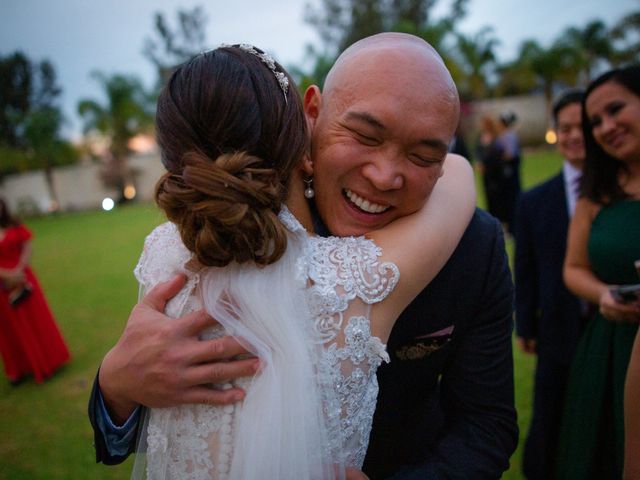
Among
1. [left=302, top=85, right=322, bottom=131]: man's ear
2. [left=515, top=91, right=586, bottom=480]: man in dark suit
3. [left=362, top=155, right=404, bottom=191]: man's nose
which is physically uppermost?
[left=302, top=85, right=322, bottom=131]: man's ear

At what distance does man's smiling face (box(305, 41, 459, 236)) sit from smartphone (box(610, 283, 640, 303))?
1.00 meters

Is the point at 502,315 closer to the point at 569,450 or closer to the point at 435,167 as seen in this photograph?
the point at 435,167

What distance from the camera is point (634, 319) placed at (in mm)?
2098

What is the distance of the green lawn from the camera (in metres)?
4.02

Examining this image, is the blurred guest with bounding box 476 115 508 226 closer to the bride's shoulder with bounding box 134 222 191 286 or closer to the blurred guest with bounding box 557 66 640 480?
the blurred guest with bounding box 557 66 640 480

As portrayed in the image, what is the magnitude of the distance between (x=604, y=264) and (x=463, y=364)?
4.27 ft

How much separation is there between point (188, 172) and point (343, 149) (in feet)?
1.62

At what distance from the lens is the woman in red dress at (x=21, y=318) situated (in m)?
5.72

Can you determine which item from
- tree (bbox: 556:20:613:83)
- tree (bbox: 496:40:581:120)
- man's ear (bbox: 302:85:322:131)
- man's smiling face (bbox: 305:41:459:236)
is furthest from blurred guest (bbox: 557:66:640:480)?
tree (bbox: 556:20:613:83)

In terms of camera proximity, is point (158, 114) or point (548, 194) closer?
point (158, 114)

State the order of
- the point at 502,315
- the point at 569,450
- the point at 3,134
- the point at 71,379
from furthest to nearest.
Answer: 1. the point at 3,134
2. the point at 71,379
3. the point at 569,450
4. the point at 502,315

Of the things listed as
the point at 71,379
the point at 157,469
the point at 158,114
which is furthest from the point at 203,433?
the point at 71,379

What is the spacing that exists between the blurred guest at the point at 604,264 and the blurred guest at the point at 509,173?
681cm

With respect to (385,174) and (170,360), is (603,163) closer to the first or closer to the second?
(385,174)
